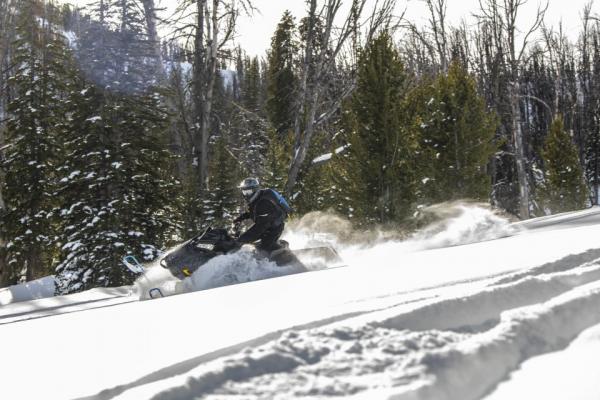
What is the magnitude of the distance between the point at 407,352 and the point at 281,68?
144ft

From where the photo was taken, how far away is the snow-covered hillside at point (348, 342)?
255 centimetres

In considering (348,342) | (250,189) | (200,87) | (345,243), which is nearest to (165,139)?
(200,87)

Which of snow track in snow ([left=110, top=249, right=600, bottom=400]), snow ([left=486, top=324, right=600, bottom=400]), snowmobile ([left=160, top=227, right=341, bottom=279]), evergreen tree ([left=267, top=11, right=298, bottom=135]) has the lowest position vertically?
snow ([left=486, top=324, right=600, bottom=400])

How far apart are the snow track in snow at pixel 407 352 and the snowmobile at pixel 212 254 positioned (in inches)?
179

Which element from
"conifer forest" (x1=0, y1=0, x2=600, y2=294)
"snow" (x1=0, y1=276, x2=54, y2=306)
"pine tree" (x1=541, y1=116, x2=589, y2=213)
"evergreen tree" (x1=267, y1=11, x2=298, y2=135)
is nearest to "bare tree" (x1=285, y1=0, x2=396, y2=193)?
"conifer forest" (x1=0, y1=0, x2=600, y2=294)

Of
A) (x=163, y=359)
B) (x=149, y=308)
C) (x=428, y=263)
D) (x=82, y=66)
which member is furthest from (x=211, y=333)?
(x=82, y=66)

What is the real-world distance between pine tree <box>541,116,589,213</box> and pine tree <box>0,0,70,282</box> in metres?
24.0

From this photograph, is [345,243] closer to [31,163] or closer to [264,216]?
[264,216]

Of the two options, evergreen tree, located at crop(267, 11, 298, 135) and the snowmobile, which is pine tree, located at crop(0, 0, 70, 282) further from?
Result: evergreen tree, located at crop(267, 11, 298, 135)

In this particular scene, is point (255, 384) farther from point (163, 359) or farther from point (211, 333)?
point (211, 333)

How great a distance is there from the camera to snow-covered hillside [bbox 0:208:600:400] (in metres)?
2.55

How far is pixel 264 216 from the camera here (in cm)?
829

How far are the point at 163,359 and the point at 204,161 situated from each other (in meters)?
18.8

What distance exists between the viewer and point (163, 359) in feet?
10.5
